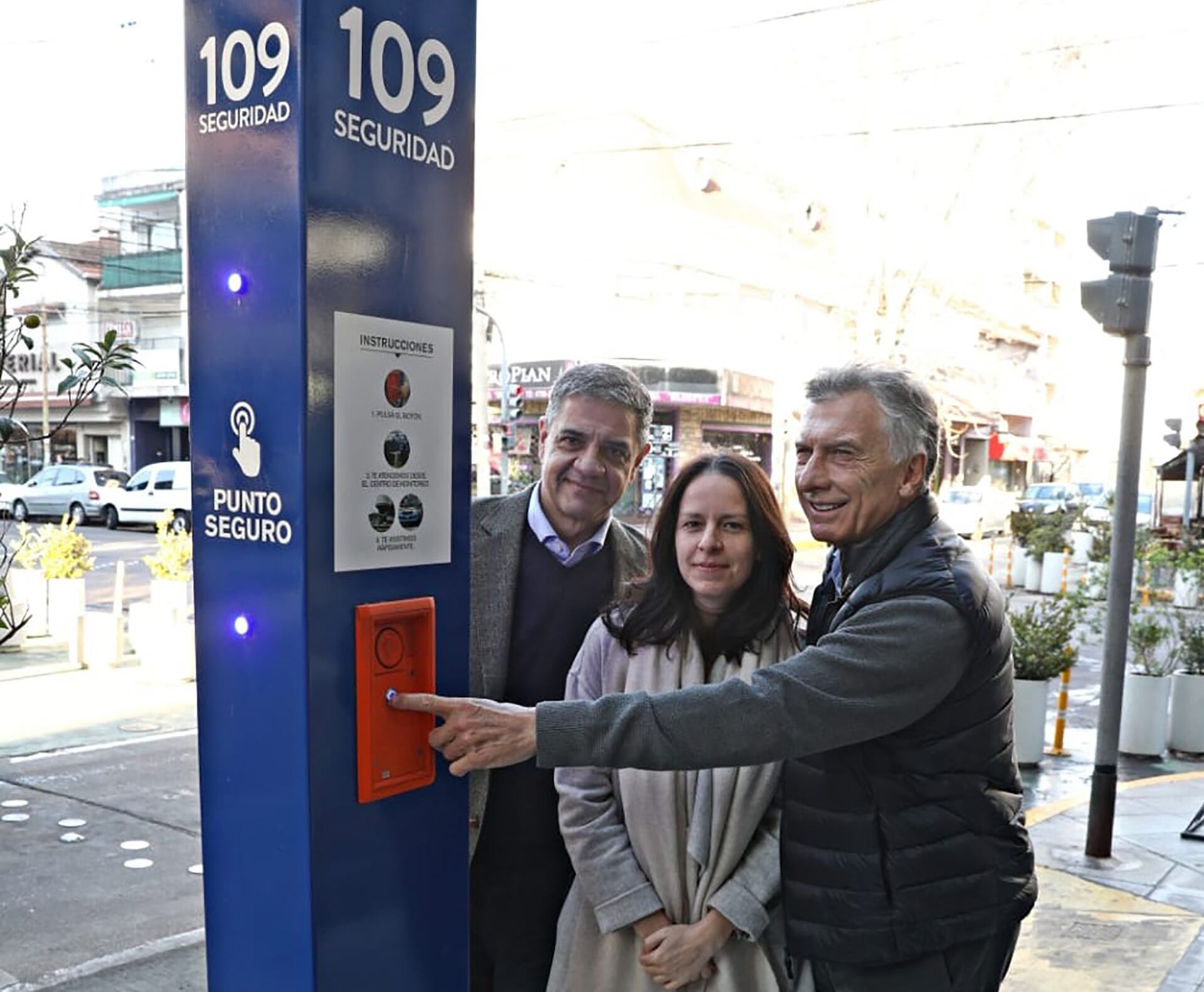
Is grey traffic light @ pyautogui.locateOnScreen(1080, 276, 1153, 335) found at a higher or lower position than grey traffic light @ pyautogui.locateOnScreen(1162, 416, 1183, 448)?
higher

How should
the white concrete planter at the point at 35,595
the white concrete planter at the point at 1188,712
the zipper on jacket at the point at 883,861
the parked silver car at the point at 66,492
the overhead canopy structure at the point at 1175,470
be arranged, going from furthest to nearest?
the parked silver car at the point at 66,492
the overhead canopy structure at the point at 1175,470
the white concrete planter at the point at 35,595
the white concrete planter at the point at 1188,712
the zipper on jacket at the point at 883,861

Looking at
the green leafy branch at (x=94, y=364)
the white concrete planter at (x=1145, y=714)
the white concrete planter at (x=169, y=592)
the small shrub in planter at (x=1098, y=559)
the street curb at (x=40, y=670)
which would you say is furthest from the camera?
the small shrub in planter at (x=1098, y=559)

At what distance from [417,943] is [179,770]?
19.0 feet

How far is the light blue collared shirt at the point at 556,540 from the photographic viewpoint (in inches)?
110

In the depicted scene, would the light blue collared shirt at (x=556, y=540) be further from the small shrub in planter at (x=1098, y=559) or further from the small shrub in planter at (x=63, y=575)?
the small shrub in planter at (x=63, y=575)

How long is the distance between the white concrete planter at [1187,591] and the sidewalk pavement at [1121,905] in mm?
7687

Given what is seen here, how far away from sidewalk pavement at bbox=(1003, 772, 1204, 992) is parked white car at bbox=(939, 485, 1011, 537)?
66.8ft

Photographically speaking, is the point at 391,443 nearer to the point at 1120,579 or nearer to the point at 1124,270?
the point at 1120,579

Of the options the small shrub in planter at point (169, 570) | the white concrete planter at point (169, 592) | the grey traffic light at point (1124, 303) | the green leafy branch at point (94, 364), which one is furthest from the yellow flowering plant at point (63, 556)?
the grey traffic light at point (1124, 303)

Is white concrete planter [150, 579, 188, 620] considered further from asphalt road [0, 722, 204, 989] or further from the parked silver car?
the parked silver car

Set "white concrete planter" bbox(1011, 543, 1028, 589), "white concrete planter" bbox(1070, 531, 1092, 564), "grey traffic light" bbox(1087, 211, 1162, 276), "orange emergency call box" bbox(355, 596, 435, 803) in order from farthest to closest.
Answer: "white concrete planter" bbox(1070, 531, 1092, 564)
"white concrete planter" bbox(1011, 543, 1028, 589)
"grey traffic light" bbox(1087, 211, 1162, 276)
"orange emergency call box" bbox(355, 596, 435, 803)

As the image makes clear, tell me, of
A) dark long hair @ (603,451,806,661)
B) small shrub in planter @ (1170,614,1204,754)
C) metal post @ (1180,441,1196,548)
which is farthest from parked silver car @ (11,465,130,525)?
dark long hair @ (603,451,806,661)

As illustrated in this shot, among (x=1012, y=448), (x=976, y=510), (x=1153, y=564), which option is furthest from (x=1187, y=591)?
(x=1012, y=448)

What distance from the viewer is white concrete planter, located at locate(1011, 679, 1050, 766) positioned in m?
7.82
